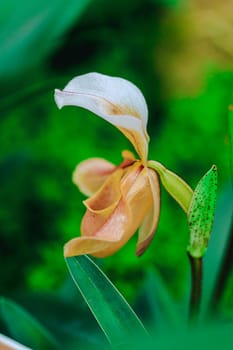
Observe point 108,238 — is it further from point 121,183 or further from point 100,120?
point 100,120

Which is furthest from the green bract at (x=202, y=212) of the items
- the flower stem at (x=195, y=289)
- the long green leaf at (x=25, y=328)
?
the long green leaf at (x=25, y=328)

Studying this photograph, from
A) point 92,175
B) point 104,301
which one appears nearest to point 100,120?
point 92,175

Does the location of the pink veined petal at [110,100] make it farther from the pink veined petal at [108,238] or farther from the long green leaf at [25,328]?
the long green leaf at [25,328]

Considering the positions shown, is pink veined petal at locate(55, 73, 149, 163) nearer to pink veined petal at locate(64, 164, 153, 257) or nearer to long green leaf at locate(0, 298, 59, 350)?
pink veined petal at locate(64, 164, 153, 257)

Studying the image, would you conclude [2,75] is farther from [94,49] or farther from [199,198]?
[199,198]

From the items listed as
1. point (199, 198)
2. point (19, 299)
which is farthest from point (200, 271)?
point (19, 299)
